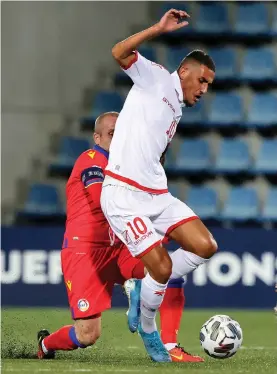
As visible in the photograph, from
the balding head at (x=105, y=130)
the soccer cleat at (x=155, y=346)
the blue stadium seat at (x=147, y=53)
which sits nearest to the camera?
the soccer cleat at (x=155, y=346)

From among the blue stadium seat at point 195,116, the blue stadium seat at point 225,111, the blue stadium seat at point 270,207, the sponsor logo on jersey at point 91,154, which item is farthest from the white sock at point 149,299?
the blue stadium seat at point 225,111

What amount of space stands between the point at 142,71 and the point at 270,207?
24.8 feet

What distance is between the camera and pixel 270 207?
47.1 feet

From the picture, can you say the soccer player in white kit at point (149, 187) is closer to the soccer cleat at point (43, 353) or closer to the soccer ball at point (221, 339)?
the soccer ball at point (221, 339)

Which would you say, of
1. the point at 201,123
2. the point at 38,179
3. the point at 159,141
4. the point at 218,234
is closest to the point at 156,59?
the point at 201,123

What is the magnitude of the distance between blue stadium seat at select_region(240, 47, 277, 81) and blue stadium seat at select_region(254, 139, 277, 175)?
962mm

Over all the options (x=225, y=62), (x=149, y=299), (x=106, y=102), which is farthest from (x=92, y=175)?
(x=225, y=62)

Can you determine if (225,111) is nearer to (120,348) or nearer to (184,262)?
(120,348)

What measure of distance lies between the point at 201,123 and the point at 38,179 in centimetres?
235

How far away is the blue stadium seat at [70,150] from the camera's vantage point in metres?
14.7

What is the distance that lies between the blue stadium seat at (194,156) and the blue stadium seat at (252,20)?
5.86 feet

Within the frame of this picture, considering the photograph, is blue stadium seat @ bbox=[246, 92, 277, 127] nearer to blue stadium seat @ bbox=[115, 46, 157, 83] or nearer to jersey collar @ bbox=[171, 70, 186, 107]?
blue stadium seat @ bbox=[115, 46, 157, 83]

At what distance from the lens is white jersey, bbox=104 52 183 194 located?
7.08 m

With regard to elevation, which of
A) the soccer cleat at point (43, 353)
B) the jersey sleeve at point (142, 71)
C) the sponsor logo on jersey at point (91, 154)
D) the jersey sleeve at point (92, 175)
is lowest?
the soccer cleat at point (43, 353)
